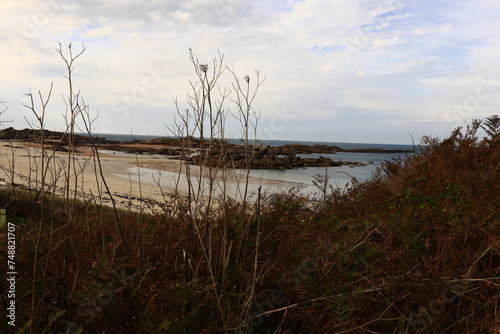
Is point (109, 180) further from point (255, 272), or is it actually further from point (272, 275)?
point (255, 272)

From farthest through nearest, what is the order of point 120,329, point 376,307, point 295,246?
point 295,246 → point 376,307 → point 120,329

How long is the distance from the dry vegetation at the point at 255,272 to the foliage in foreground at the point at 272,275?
0.01 m

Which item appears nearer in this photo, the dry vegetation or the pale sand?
the dry vegetation

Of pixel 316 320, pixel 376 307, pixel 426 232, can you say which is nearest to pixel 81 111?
pixel 316 320

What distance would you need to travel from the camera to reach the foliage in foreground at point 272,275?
6.08 ft

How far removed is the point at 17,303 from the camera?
1.90m

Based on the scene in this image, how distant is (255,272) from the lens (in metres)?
1.68

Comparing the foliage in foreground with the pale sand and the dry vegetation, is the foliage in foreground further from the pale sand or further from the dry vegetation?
the pale sand

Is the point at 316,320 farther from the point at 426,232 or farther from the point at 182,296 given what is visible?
the point at 426,232

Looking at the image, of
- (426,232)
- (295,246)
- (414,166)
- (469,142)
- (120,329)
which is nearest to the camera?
(120,329)

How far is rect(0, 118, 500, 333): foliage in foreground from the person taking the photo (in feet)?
6.08

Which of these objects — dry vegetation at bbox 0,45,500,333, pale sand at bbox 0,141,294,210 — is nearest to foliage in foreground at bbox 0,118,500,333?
dry vegetation at bbox 0,45,500,333

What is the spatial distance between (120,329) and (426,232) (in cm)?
258

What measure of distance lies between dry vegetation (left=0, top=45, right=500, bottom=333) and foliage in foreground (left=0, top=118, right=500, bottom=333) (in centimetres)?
1
